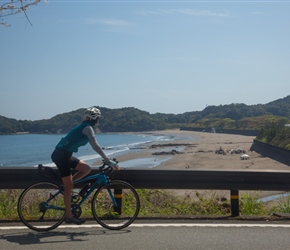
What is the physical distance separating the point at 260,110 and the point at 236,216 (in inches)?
7043

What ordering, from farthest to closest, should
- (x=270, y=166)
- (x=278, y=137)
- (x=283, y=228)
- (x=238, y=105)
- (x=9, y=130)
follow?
(x=238, y=105)
(x=9, y=130)
(x=278, y=137)
(x=270, y=166)
(x=283, y=228)

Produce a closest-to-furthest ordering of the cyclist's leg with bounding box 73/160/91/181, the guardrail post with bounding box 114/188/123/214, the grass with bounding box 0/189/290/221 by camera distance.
A: 1. the cyclist's leg with bounding box 73/160/91/181
2. the guardrail post with bounding box 114/188/123/214
3. the grass with bounding box 0/189/290/221

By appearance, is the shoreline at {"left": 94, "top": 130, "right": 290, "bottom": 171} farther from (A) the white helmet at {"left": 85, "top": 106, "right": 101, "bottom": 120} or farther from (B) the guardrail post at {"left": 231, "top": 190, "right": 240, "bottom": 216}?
(A) the white helmet at {"left": 85, "top": 106, "right": 101, "bottom": 120}

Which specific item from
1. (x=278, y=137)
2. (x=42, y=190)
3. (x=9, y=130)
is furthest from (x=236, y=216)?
(x=9, y=130)

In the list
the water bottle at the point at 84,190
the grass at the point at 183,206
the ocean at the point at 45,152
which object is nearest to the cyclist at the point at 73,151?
the water bottle at the point at 84,190

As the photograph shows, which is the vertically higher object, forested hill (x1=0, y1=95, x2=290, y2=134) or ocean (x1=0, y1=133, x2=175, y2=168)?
forested hill (x1=0, y1=95, x2=290, y2=134)

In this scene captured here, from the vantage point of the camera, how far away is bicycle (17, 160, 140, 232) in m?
7.02

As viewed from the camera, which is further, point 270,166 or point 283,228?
point 270,166

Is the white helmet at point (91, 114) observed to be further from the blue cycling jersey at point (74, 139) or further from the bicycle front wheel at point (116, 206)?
the bicycle front wheel at point (116, 206)

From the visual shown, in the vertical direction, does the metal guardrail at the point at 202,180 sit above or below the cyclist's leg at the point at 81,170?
below

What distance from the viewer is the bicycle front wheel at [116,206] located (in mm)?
7168

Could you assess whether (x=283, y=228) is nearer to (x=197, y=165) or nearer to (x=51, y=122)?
(x=197, y=165)

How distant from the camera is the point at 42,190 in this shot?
7.49 metres

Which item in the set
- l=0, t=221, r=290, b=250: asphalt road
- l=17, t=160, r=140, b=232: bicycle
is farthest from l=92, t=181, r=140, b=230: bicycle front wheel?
l=0, t=221, r=290, b=250: asphalt road
